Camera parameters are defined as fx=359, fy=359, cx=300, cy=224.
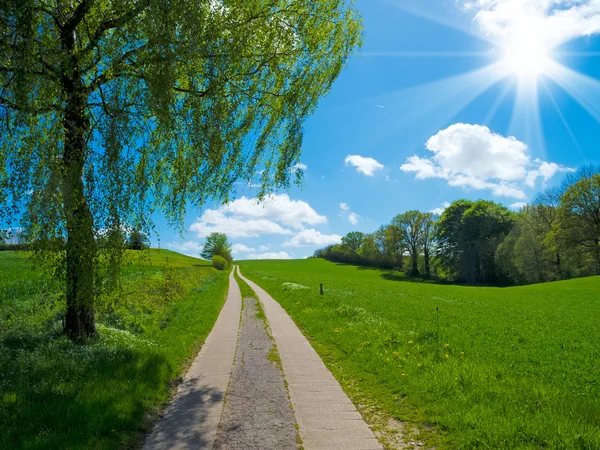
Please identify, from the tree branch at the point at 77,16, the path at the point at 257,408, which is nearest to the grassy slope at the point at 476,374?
the path at the point at 257,408

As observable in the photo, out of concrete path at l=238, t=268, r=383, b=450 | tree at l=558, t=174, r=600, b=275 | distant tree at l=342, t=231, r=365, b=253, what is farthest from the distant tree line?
concrete path at l=238, t=268, r=383, b=450

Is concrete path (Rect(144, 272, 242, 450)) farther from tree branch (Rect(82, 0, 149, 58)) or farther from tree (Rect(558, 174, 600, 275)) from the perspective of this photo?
tree (Rect(558, 174, 600, 275))

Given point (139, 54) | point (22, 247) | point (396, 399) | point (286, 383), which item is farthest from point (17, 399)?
point (139, 54)

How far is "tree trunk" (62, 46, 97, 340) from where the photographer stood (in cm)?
773

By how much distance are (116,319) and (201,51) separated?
9618 mm

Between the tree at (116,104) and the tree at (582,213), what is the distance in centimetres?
5051

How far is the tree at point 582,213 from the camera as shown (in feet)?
150

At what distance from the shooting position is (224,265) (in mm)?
82688

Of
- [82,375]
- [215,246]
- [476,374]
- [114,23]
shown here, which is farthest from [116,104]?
[215,246]

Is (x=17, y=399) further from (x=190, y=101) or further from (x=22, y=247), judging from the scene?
(x=190, y=101)

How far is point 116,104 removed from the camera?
319 inches

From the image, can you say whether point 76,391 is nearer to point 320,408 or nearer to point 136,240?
point 136,240

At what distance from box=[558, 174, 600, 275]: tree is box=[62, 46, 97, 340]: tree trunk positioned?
55072 mm

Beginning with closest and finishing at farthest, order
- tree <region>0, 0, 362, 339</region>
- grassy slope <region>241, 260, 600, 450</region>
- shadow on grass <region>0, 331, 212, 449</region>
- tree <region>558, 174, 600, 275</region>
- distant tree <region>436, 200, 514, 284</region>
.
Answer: shadow on grass <region>0, 331, 212, 449</region>
grassy slope <region>241, 260, 600, 450</region>
tree <region>0, 0, 362, 339</region>
tree <region>558, 174, 600, 275</region>
distant tree <region>436, 200, 514, 284</region>
